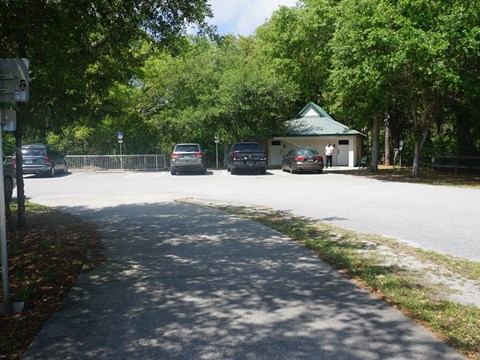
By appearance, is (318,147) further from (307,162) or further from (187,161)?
(187,161)

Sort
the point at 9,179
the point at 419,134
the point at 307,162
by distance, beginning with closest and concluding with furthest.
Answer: the point at 9,179 → the point at 419,134 → the point at 307,162

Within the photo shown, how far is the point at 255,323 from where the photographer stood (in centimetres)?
397

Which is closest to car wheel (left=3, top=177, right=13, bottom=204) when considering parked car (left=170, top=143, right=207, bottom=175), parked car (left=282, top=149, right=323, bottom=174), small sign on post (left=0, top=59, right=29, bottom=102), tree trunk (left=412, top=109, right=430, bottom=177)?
small sign on post (left=0, top=59, right=29, bottom=102)

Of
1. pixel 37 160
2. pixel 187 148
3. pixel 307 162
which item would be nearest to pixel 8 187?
pixel 37 160

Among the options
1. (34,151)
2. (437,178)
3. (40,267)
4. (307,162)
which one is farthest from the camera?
(307,162)

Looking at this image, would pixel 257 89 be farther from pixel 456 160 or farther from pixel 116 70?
pixel 116 70

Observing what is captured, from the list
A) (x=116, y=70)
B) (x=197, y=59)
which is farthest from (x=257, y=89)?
(x=116, y=70)

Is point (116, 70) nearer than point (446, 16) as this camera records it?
Yes

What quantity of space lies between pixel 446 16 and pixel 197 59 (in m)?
20.4

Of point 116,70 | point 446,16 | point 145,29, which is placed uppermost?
point 446,16

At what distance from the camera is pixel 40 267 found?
6.04m

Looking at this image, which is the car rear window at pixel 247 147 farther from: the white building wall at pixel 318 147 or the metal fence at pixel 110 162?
the white building wall at pixel 318 147

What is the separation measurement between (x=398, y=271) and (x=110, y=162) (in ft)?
97.6

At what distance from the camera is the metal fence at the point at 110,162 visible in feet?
107
